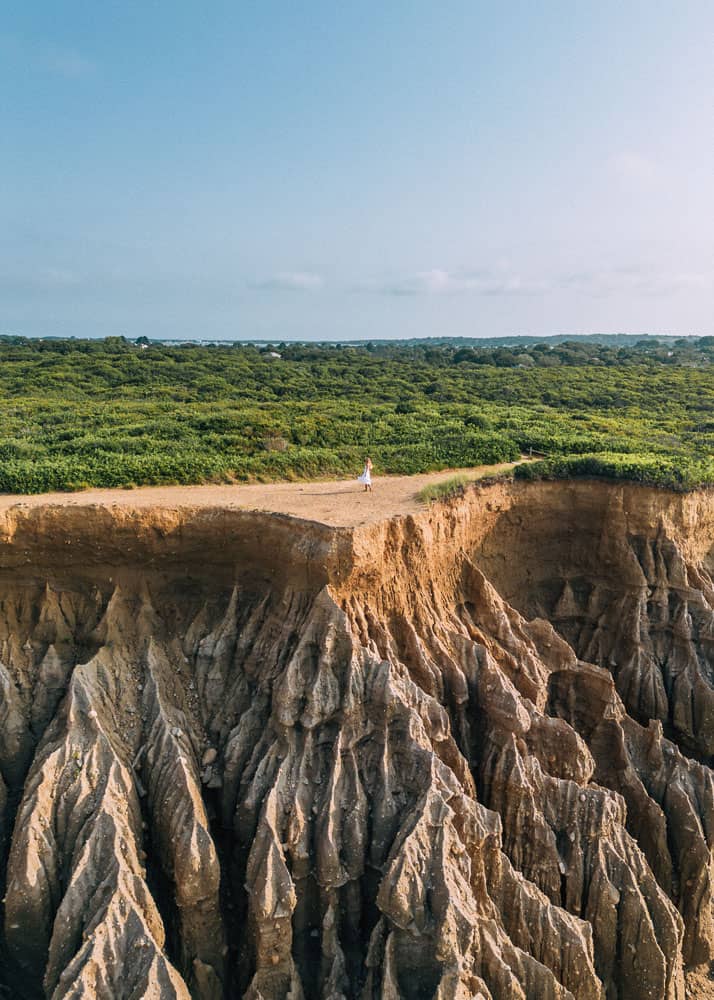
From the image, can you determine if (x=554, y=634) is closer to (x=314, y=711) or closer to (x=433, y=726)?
(x=433, y=726)

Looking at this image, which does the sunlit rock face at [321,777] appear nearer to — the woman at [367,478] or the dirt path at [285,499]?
the dirt path at [285,499]

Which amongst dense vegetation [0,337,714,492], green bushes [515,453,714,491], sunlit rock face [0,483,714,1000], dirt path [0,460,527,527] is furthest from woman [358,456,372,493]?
green bushes [515,453,714,491]

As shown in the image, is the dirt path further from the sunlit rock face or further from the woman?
the sunlit rock face

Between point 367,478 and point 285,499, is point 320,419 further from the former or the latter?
point 285,499

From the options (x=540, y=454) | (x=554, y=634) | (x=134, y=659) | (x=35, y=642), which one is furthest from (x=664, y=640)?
(x=35, y=642)

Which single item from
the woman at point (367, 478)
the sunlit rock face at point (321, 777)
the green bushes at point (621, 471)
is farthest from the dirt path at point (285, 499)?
the green bushes at point (621, 471)
